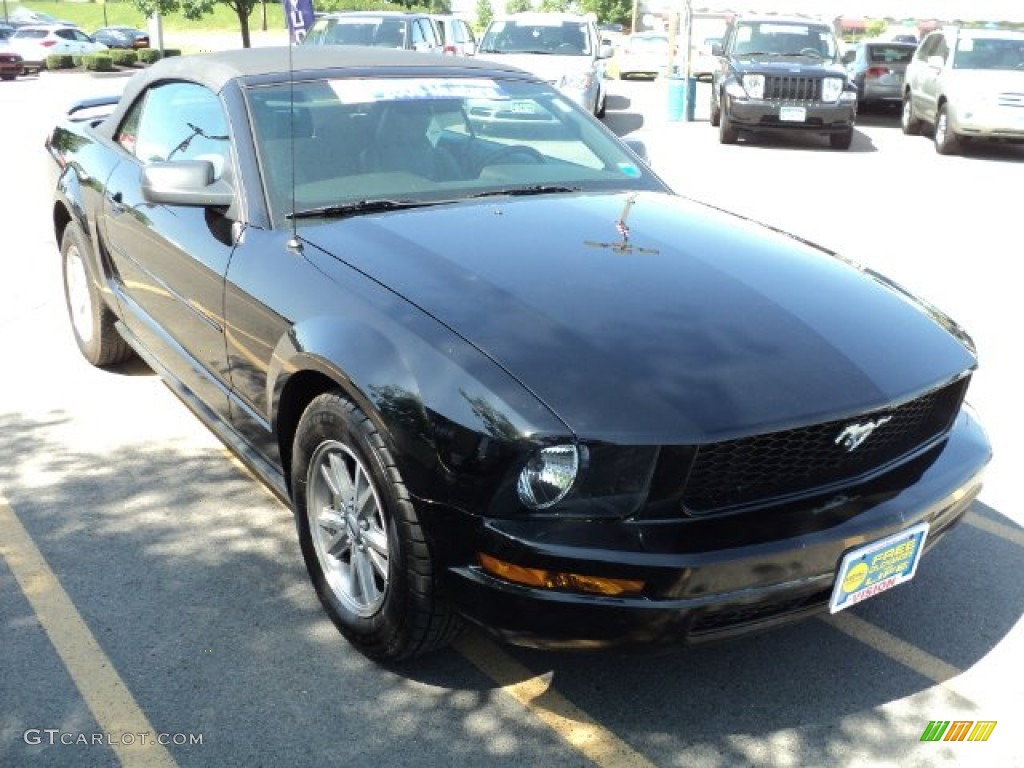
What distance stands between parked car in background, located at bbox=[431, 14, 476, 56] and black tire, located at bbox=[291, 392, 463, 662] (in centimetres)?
1472

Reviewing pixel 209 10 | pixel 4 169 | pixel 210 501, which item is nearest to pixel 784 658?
pixel 210 501

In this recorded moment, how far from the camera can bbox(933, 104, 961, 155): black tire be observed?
14.9 meters

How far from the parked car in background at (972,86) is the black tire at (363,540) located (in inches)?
535

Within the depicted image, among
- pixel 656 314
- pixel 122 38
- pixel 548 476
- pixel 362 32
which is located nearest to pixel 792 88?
pixel 362 32

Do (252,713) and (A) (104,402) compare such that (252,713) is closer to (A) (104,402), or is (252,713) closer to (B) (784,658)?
(B) (784,658)

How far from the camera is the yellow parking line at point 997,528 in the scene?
13.2 ft

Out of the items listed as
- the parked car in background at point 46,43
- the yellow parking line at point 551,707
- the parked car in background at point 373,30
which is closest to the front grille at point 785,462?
the yellow parking line at point 551,707

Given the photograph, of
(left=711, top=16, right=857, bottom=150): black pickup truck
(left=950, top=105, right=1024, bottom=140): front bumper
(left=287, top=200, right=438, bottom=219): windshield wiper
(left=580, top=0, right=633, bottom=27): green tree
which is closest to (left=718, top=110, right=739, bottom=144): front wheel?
(left=711, top=16, right=857, bottom=150): black pickup truck

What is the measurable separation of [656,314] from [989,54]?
567 inches

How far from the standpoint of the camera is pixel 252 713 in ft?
9.61

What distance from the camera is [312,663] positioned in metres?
3.17

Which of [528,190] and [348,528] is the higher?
[528,190]

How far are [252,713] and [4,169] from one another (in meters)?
11.8

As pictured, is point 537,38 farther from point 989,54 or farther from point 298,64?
point 298,64
